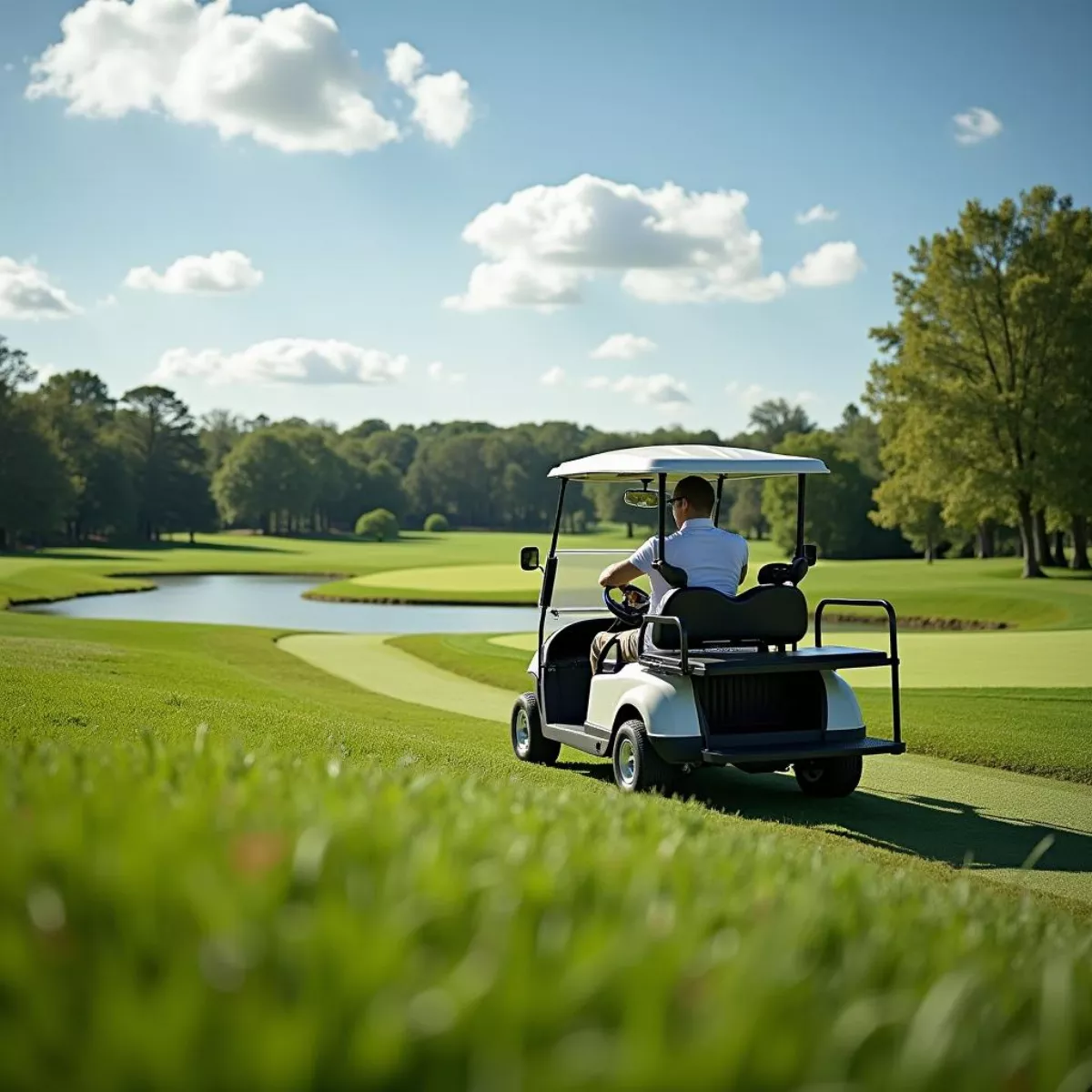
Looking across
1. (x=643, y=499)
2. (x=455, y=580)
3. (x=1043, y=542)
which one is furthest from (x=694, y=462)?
(x=1043, y=542)

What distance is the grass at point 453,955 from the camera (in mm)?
1625

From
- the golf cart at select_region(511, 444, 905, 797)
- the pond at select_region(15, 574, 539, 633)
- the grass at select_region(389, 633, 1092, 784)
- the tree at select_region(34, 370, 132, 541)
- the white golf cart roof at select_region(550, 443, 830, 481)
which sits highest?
the tree at select_region(34, 370, 132, 541)

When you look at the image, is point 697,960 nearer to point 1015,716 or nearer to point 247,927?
point 247,927

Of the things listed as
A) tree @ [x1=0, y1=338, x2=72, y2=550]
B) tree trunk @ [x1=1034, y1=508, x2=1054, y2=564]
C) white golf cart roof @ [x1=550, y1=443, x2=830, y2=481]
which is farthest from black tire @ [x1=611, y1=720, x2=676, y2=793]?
tree @ [x1=0, y1=338, x2=72, y2=550]

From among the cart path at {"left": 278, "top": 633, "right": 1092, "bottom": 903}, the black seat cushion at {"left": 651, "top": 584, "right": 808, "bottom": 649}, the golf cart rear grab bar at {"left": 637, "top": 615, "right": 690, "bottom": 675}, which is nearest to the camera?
the cart path at {"left": 278, "top": 633, "right": 1092, "bottom": 903}

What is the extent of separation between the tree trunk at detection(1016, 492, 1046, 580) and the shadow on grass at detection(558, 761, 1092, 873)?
3284 centimetres

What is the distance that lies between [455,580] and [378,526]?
5557 centimetres

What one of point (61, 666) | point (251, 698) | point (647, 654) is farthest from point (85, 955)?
point (61, 666)

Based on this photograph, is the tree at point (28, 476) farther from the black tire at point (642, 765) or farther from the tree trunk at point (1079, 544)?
the black tire at point (642, 765)

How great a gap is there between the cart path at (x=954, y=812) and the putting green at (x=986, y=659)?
4.93 metres

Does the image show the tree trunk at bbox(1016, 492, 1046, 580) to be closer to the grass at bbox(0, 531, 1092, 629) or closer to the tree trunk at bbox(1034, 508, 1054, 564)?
the grass at bbox(0, 531, 1092, 629)

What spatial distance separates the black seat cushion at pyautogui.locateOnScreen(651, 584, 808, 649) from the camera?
25.5 ft

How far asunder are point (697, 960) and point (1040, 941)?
4.54ft

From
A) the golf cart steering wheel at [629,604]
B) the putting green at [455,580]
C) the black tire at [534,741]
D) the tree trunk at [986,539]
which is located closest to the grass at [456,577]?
the putting green at [455,580]
